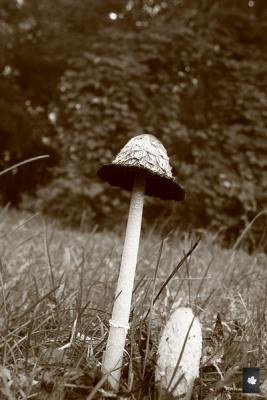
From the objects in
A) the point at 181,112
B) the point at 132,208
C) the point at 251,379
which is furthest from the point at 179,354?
the point at 181,112

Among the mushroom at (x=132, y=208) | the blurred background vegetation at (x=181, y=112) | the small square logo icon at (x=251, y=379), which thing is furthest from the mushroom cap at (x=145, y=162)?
the blurred background vegetation at (x=181, y=112)

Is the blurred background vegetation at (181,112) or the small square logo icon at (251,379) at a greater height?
the blurred background vegetation at (181,112)

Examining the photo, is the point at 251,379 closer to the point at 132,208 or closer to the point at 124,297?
the point at 124,297

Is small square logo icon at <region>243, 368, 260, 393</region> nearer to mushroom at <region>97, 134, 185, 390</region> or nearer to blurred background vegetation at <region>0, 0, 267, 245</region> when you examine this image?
mushroom at <region>97, 134, 185, 390</region>

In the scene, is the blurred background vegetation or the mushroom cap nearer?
the mushroom cap

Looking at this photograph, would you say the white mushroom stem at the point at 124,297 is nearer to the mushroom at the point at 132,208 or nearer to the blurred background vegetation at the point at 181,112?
the mushroom at the point at 132,208

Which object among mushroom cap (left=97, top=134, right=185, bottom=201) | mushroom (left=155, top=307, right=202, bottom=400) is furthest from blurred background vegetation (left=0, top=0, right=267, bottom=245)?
mushroom (left=155, top=307, right=202, bottom=400)

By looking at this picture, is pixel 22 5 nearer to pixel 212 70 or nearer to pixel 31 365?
pixel 212 70
